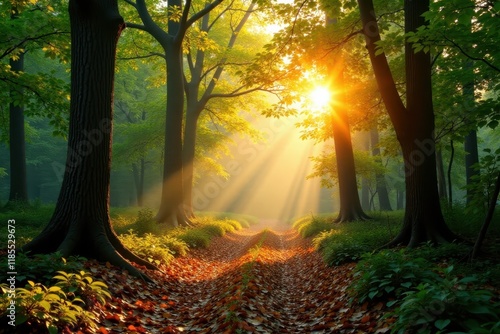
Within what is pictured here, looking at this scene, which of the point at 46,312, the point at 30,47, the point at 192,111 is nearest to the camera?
the point at 46,312

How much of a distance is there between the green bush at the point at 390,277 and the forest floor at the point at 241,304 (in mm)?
193

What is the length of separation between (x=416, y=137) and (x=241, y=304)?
205 inches

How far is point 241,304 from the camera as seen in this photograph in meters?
4.64

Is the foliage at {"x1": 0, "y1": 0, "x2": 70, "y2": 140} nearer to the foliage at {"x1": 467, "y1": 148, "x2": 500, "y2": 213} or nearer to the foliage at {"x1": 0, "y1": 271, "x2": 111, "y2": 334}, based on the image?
the foliage at {"x1": 0, "y1": 271, "x2": 111, "y2": 334}

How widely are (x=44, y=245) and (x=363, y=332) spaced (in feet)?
17.6

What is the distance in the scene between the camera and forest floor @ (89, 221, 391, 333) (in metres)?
4.16

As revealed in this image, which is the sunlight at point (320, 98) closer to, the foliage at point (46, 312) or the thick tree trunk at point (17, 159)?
the foliage at point (46, 312)

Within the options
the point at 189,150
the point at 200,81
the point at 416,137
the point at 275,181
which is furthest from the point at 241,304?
the point at 275,181

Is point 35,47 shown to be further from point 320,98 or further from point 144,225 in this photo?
point 320,98

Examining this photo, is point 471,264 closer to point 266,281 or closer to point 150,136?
point 266,281

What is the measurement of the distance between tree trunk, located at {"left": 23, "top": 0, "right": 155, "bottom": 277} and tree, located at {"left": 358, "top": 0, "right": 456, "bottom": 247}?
5530 mm

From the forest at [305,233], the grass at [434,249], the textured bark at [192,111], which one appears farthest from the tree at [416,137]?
the textured bark at [192,111]

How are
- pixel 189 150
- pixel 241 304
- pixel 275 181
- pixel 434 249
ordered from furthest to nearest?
pixel 275 181
pixel 189 150
pixel 434 249
pixel 241 304

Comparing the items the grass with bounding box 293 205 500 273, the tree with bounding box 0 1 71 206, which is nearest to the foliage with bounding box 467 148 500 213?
the grass with bounding box 293 205 500 273
